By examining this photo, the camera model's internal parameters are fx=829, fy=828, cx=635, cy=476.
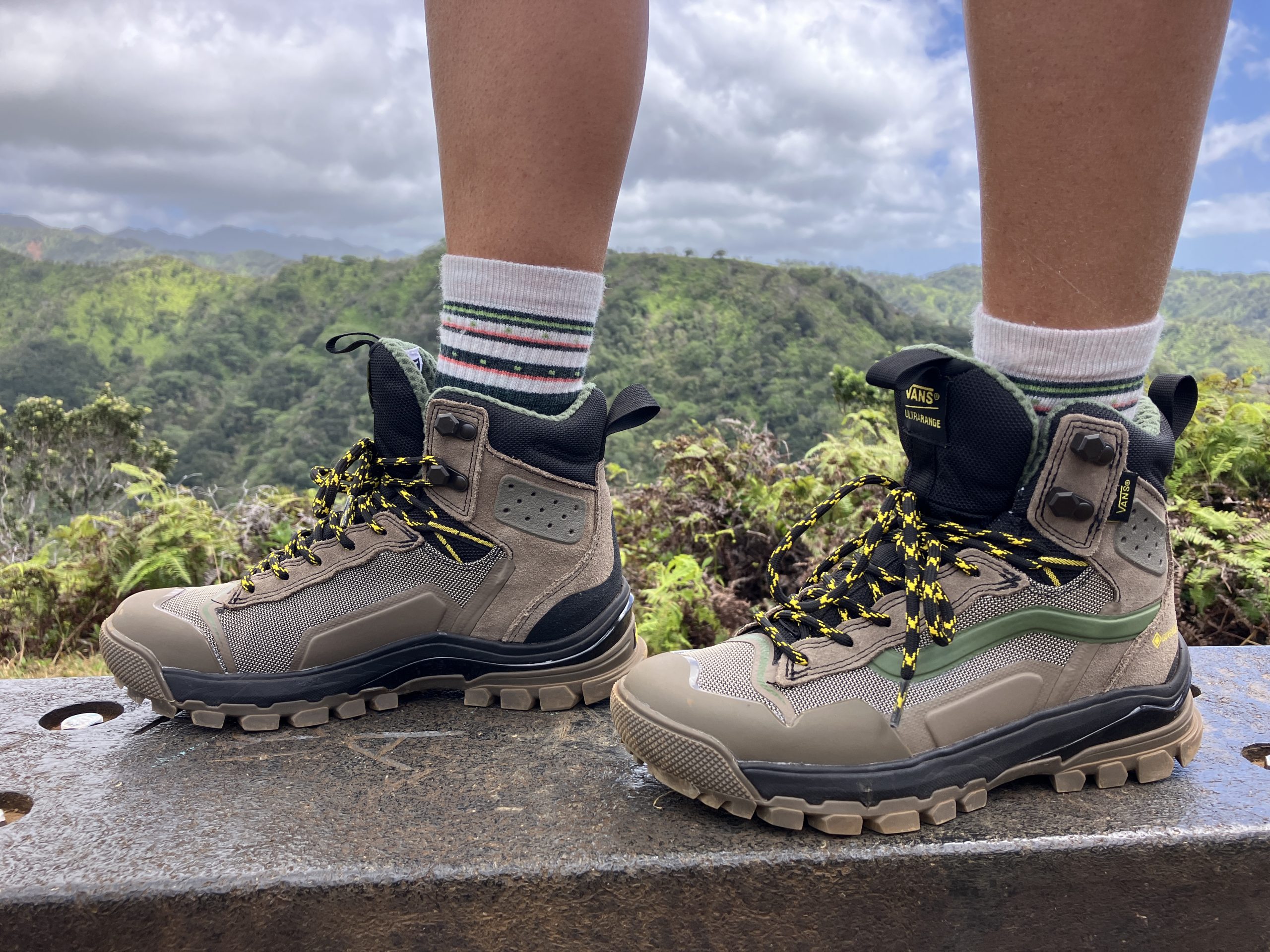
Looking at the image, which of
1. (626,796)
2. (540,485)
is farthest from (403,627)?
(626,796)

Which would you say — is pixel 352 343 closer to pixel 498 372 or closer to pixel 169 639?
pixel 498 372

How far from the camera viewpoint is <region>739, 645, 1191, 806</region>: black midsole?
1232 mm

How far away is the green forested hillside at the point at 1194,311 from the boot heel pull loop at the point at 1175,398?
2.2 inches

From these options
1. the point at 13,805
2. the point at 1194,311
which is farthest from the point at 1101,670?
the point at 1194,311

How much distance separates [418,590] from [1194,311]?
4599 centimetres

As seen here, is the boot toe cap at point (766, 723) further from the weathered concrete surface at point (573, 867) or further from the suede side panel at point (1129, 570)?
the suede side panel at point (1129, 570)

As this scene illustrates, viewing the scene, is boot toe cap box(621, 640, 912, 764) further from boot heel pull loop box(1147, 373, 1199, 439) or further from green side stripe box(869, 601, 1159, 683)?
boot heel pull loop box(1147, 373, 1199, 439)

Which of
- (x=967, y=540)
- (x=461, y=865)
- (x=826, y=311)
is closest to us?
(x=461, y=865)

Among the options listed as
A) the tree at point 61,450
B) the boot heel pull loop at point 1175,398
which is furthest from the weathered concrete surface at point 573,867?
the tree at point 61,450

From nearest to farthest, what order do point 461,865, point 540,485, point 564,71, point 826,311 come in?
point 461,865 < point 564,71 < point 540,485 < point 826,311

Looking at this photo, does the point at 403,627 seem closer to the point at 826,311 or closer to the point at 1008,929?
the point at 1008,929

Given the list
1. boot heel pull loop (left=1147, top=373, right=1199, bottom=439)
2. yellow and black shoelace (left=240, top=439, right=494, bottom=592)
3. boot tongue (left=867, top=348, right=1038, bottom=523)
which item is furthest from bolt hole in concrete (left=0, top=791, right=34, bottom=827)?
boot heel pull loop (left=1147, top=373, right=1199, bottom=439)

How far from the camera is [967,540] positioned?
1.31 metres

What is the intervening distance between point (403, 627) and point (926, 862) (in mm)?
1016
